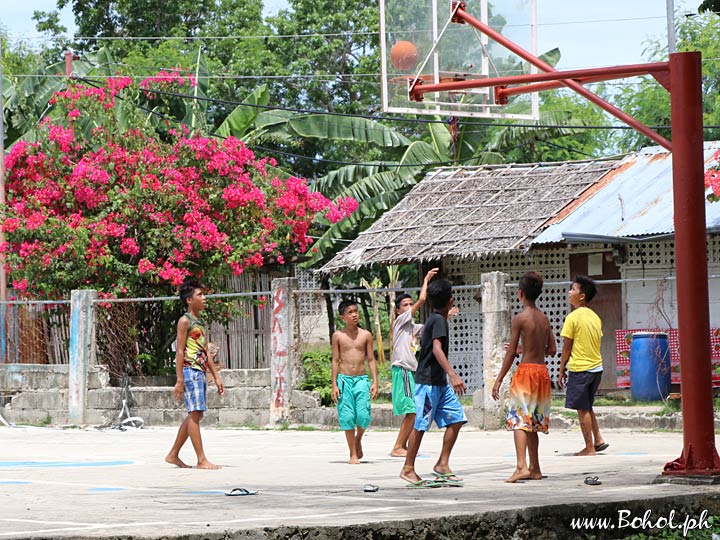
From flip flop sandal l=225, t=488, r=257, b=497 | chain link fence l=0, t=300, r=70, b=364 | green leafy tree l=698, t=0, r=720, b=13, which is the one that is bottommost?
flip flop sandal l=225, t=488, r=257, b=497

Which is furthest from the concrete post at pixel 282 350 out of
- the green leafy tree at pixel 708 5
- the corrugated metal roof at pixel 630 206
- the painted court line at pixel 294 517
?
the painted court line at pixel 294 517

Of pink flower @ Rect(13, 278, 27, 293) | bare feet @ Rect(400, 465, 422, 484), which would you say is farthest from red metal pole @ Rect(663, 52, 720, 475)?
pink flower @ Rect(13, 278, 27, 293)

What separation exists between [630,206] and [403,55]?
8.74 meters

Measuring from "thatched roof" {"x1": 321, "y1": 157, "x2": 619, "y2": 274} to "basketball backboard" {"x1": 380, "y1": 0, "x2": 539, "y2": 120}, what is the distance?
7.42 meters

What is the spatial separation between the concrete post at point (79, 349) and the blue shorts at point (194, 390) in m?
8.92

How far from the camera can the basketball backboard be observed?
1359 cm

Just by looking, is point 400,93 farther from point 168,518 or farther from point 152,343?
point 152,343

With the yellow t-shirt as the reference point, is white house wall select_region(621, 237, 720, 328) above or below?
above

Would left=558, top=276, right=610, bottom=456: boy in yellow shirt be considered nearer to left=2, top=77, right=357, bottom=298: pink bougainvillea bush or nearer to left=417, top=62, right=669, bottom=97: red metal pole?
left=417, top=62, right=669, bottom=97: red metal pole

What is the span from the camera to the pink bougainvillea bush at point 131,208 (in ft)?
70.3

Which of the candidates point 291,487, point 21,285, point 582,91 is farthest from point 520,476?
point 21,285

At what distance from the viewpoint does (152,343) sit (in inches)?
861

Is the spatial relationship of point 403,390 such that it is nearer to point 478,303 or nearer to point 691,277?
point 691,277

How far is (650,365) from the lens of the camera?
17.9 metres
